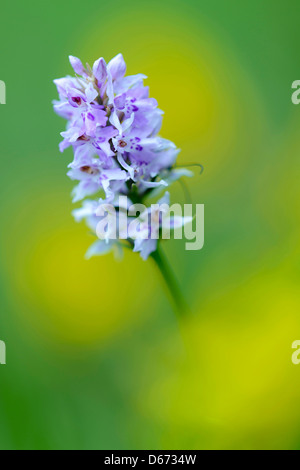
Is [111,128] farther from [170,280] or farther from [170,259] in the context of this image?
[170,259]

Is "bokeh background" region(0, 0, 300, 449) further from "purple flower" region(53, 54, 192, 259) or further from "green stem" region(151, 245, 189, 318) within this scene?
"purple flower" region(53, 54, 192, 259)

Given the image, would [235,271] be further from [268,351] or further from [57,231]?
[57,231]

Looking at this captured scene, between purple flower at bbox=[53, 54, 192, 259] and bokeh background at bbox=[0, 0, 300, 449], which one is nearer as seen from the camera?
purple flower at bbox=[53, 54, 192, 259]

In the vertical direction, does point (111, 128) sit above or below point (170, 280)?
above

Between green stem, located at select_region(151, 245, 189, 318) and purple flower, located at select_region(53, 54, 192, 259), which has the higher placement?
purple flower, located at select_region(53, 54, 192, 259)

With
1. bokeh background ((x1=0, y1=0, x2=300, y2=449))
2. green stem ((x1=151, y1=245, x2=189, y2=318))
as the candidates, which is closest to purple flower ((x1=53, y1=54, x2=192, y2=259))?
green stem ((x1=151, y1=245, x2=189, y2=318))

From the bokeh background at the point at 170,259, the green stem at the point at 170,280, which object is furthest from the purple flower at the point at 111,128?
the bokeh background at the point at 170,259

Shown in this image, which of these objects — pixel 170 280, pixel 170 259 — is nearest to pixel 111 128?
pixel 170 280
